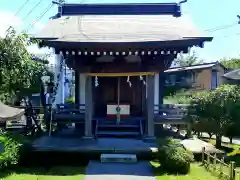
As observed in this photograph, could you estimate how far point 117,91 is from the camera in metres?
17.3

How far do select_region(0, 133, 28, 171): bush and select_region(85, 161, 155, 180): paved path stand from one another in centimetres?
220

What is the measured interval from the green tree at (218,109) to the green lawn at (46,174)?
5916 mm

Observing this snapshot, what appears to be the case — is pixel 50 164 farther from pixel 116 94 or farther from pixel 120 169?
pixel 116 94

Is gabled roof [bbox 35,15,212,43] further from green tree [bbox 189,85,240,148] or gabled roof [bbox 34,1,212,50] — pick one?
green tree [bbox 189,85,240,148]

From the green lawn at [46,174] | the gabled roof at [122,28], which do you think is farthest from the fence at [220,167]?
the gabled roof at [122,28]

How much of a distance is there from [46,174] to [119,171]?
217 cm

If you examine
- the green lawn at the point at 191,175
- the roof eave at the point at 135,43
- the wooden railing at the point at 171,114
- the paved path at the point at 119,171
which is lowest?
the green lawn at the point at 191,175

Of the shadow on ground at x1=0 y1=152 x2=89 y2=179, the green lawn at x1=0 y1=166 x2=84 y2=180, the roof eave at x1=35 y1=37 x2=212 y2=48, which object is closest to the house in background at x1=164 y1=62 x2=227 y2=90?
the roof eave at x1=35 y1=37 x2=212 y2=48

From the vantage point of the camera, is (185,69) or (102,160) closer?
(102,160)

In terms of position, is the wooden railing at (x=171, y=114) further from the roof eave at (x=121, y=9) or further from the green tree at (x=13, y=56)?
the green tree at (x=13, y=56)

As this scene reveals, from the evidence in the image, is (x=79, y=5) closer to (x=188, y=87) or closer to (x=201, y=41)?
(x=201, y=41)

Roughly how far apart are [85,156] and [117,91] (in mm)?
4847

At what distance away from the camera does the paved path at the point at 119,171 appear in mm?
10641

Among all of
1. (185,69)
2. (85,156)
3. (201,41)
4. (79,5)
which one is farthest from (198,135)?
(185,69)
